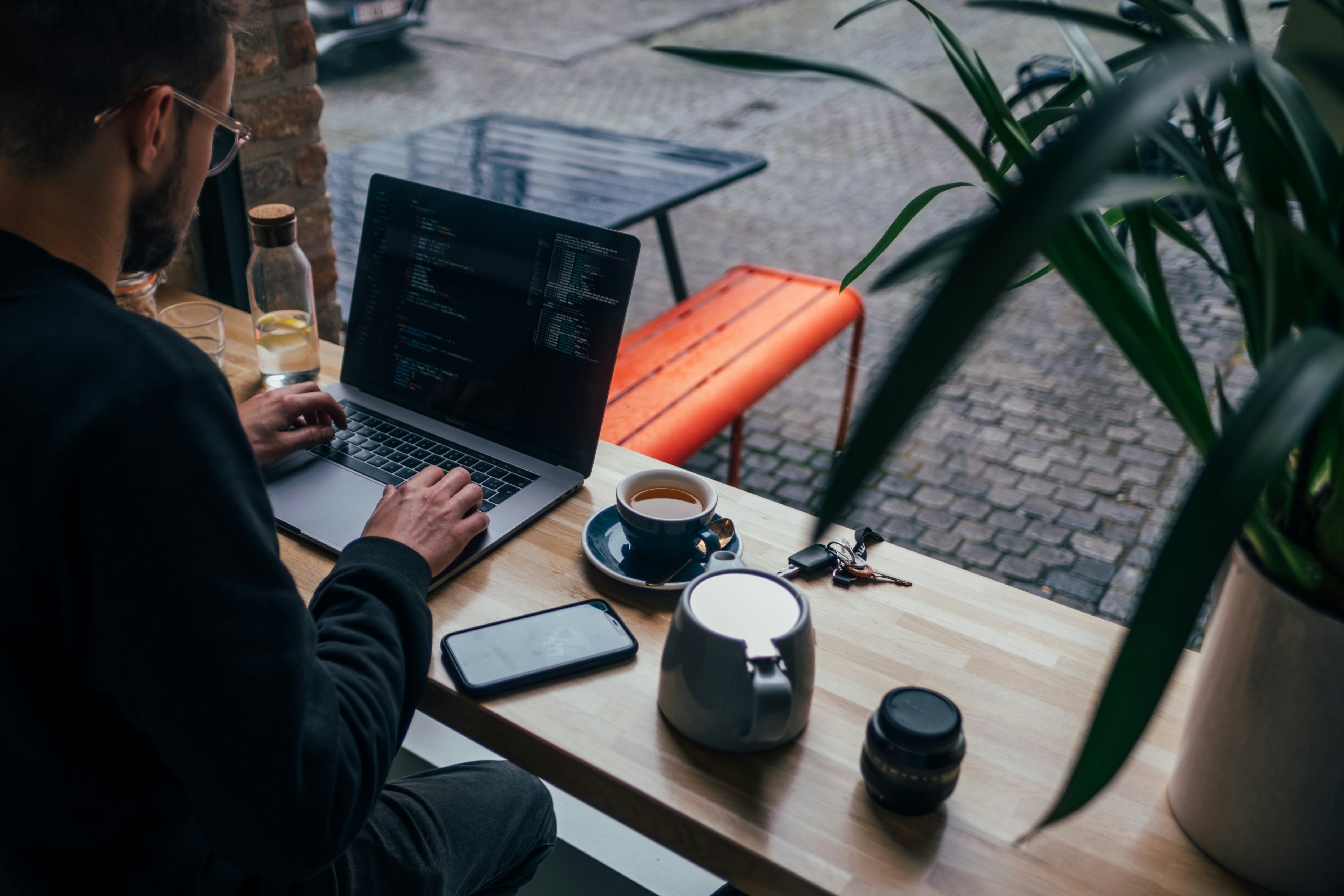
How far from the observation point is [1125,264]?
798 mm

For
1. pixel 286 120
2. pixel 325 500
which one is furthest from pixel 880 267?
pixel 325 500

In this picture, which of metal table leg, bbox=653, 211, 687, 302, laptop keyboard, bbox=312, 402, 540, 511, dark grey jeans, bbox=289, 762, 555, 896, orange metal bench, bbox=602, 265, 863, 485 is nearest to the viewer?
dark grey jeans, bbox=289, 762, 555, 896

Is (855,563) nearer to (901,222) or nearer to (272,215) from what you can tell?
(901,222)

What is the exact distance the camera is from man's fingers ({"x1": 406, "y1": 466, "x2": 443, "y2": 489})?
1.23 metres

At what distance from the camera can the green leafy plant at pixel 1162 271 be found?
47 centimetres

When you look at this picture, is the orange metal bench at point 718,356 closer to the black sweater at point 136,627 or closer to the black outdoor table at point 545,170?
the black outdoor table at point 545,170

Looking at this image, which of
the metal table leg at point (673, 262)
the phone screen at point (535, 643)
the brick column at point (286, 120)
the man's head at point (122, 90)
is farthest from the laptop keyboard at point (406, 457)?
the metal table leg at point (673, 262)

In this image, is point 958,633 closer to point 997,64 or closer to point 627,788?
point 627,788

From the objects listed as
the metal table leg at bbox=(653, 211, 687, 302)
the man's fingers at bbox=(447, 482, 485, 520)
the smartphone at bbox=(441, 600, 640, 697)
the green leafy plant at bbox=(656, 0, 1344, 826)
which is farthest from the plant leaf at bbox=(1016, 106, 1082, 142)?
the metal table leg at bbox=(653, 211, 687, 302)

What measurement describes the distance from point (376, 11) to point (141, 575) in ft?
24.6

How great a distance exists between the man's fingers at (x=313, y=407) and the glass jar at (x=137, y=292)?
446mm

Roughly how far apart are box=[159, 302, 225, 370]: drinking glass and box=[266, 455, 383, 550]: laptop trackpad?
33cm

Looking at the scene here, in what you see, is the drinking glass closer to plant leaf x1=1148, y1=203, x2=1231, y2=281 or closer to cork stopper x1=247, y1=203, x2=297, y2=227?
cork stopper x1=247, y1=203, x2=297, y2=227

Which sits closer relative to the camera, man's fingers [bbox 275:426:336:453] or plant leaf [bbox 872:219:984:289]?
plant leaf [bbox 872:219:984:289]
